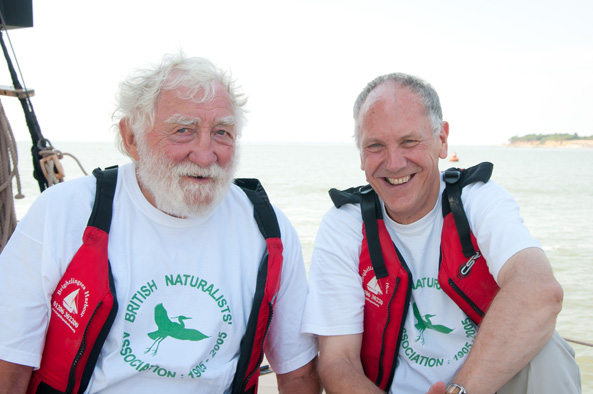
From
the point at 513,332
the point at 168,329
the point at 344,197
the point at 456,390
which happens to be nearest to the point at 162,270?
the point at 168,329

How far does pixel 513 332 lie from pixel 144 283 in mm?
1479

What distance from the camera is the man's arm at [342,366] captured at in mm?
2195

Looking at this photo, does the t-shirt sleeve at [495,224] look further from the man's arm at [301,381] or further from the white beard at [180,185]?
the white beard at [180,185]

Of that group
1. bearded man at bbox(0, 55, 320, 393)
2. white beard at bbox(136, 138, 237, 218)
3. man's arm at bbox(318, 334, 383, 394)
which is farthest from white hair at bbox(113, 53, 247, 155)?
man's arm at bbox(318, 334, 383, 394)

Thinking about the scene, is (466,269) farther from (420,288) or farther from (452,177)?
(452,177)

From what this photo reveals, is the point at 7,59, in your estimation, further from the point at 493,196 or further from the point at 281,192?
the point at 281,192

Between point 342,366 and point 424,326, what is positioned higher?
point 424,326

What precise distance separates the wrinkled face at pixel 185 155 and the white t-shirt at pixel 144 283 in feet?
0.36

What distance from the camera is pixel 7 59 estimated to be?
10.9ft

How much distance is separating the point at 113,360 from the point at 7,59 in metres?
2.33

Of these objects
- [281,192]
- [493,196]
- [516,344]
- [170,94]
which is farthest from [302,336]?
[281,192]

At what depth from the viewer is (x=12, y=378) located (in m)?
1.95

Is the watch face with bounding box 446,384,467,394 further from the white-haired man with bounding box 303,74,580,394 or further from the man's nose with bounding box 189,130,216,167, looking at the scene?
the man's nose with bounding box 189,130,216,167

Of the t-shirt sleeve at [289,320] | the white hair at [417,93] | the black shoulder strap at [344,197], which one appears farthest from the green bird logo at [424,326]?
the white hair at [417,93]
